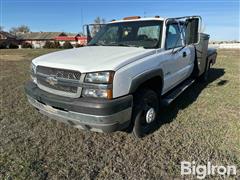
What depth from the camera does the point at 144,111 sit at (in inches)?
134

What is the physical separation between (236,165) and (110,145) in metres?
1.83

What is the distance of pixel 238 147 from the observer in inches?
129

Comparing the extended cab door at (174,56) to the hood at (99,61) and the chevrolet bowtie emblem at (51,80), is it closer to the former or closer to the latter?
the hood at (99,61)

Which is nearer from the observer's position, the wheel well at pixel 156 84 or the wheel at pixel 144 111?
the wheel at pixel 144 111

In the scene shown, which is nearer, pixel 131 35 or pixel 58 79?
pixel 58 79

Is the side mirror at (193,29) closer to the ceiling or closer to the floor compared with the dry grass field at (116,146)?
closer to the ceiling

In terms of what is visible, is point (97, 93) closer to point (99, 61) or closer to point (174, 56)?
point (99, 61)

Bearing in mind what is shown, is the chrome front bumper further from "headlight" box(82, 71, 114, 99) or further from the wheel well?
the wheel well

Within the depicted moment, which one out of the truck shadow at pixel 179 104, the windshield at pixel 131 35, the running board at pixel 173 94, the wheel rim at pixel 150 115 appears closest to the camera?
the wheel rim at pixel 150 115

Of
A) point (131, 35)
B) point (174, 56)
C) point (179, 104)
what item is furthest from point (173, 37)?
point (179, 104)

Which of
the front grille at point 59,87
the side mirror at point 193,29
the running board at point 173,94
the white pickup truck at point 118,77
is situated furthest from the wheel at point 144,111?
the side mirror at point 193,29

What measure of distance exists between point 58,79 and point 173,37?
252 cm

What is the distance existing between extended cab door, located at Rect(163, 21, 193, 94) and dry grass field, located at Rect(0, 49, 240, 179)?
30.9 inches

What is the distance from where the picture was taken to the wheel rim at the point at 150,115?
11.4 feet
